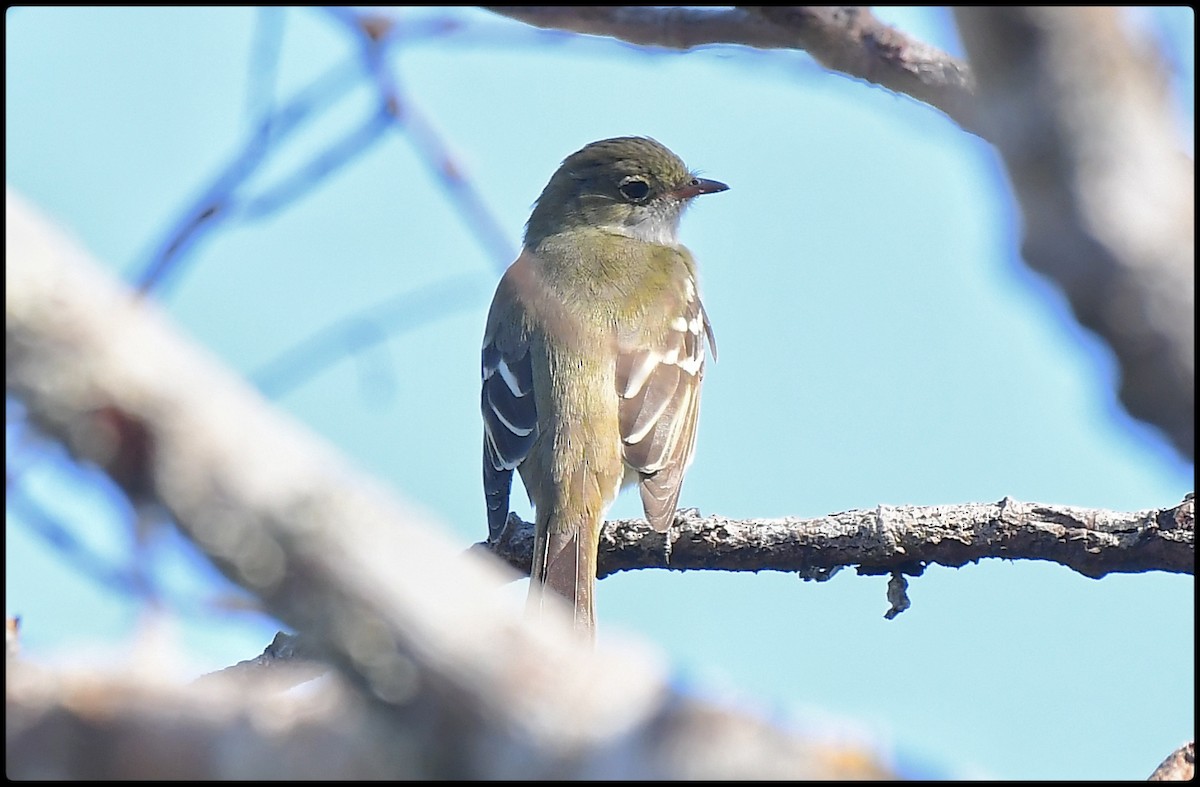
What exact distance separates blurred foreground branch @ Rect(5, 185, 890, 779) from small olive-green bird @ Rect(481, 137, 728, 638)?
3353 millimetres

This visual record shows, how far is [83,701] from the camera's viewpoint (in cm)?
201

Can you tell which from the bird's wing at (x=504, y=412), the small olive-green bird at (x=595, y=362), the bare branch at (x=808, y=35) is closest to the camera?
the bare branch at (x=808, y=35)

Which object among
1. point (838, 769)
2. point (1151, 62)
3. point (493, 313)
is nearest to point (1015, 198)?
point (1151, 62)

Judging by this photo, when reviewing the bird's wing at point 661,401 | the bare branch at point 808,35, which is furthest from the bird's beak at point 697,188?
the bare branch at point 808,35

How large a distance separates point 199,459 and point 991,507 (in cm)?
369

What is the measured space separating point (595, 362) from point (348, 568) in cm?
514

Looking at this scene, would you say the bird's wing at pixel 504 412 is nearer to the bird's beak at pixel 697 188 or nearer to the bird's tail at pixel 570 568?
the bird's tail at pixel 570 568

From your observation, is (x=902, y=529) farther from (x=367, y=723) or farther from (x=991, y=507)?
(x=367, y=723)

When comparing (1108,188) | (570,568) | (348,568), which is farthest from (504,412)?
(1108,188)

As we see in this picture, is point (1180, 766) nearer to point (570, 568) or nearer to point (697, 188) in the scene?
point (570, 568)

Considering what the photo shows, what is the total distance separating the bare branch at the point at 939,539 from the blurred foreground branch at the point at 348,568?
10.1 ft

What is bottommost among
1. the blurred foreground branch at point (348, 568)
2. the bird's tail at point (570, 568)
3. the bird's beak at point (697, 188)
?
the blurred foreground branch at point (348, 568)

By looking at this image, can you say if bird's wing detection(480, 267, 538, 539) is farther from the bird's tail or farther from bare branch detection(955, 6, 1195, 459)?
bare branch detection(955, 6, 1195, 459)

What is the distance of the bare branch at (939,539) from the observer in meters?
4.45
